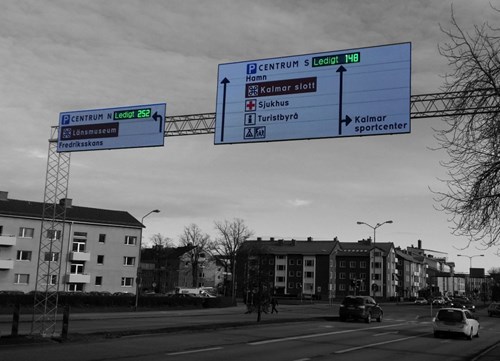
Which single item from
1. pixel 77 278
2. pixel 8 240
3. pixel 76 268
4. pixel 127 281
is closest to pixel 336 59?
pixel 8 240

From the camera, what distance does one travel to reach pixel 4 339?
16.8 metres

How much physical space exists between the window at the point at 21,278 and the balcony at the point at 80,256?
554cm

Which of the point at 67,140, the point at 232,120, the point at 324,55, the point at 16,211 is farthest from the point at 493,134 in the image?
the point at 16,211

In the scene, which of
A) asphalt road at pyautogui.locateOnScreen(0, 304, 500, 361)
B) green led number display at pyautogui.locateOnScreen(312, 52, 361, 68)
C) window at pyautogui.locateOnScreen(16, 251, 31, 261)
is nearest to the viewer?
asphalt road at pyautogui.locateOnScreen(0, 304, 500, 361)

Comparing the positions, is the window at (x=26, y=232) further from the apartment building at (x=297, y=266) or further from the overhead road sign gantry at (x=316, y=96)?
the overhead road sign gantry at (x=316, y=96)

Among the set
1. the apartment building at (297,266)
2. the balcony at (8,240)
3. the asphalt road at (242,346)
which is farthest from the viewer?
the apartment building at (297,266)

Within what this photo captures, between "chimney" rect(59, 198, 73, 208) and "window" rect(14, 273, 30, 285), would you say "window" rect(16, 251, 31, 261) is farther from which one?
"chimney" rect(59, 198, 73, 208)

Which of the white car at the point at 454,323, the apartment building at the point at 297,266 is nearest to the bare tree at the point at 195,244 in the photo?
the apartment building at the point at 297,266

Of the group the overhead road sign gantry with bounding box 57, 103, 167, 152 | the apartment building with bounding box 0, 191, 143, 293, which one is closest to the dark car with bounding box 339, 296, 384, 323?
the overhead road sign gantry with bounding box 57, 103, 167, 152

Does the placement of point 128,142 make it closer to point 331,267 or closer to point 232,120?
point 232,120

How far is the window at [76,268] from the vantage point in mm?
→ 69438

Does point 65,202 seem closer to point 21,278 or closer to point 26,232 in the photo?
point 21,278

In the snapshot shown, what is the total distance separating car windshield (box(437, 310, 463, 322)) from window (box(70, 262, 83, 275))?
2103 inches

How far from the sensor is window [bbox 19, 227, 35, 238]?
215 ft
